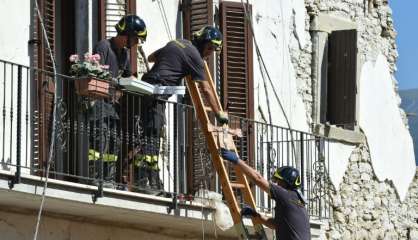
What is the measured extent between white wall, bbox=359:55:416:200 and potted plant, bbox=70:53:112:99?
19.7ft

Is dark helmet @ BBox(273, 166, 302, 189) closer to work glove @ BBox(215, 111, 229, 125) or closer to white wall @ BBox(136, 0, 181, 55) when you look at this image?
work glove @ BBox(215, 111, 229, 125)

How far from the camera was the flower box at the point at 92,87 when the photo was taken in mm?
16094

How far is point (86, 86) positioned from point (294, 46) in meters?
5.11

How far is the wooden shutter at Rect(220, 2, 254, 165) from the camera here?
62.9ft

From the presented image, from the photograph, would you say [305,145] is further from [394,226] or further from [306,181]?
[394,226]

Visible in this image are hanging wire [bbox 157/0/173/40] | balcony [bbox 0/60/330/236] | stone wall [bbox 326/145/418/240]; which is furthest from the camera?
stone wall [bbox 326/145/418/240]

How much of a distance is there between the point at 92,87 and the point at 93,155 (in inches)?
25.8

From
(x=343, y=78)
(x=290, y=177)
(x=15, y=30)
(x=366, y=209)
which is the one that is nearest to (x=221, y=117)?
(x=290, y=177)

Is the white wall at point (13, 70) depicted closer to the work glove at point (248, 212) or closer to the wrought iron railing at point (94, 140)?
the wrought iron railing at point (94, 140)

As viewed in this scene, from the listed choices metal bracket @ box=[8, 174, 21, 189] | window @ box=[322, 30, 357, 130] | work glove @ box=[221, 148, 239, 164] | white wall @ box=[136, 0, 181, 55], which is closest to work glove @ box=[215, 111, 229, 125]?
work glove @ box=[221, 148, 239, 164]

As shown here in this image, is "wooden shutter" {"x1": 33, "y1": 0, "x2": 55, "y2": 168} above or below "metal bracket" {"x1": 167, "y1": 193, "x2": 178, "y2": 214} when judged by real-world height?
above

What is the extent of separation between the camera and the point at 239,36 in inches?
762

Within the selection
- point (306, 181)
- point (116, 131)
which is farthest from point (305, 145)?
point (116, 131)

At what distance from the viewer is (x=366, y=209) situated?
842 inches
